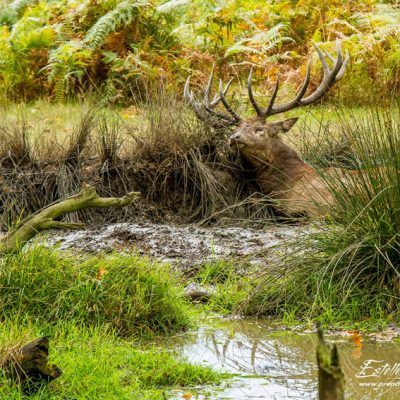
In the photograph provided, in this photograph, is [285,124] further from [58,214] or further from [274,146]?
[58,214]

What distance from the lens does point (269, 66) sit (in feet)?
45.4

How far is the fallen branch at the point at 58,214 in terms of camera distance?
203 inches

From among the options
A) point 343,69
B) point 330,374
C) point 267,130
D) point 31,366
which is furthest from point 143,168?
point 330,374

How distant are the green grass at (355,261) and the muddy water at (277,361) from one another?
260 millimetres

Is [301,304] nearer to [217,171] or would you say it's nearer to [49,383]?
[49,383]

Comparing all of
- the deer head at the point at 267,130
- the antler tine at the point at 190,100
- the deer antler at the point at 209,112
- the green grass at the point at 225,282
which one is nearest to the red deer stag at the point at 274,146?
the deer head at the point at 267,130

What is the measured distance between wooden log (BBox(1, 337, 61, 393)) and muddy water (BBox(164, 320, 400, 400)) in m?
0.64

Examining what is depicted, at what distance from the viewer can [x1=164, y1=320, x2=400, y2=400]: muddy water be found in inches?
179

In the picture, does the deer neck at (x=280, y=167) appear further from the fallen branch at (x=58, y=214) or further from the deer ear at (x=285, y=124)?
the fallen branch at (x=58, y=214)

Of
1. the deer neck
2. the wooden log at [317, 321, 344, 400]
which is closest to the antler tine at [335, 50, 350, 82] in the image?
the deer neck

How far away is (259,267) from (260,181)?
8.71 ft

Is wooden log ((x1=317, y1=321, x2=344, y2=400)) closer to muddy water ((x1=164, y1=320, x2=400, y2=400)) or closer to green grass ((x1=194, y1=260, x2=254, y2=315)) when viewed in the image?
muddy water ((x1=164, y1=320, x2=400, y2=400))

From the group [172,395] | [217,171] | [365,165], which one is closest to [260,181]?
[217,171]

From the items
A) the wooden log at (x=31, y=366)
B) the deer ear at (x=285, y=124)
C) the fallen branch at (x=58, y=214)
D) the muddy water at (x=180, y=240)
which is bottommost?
the muddy water at (x=180, y=240)
